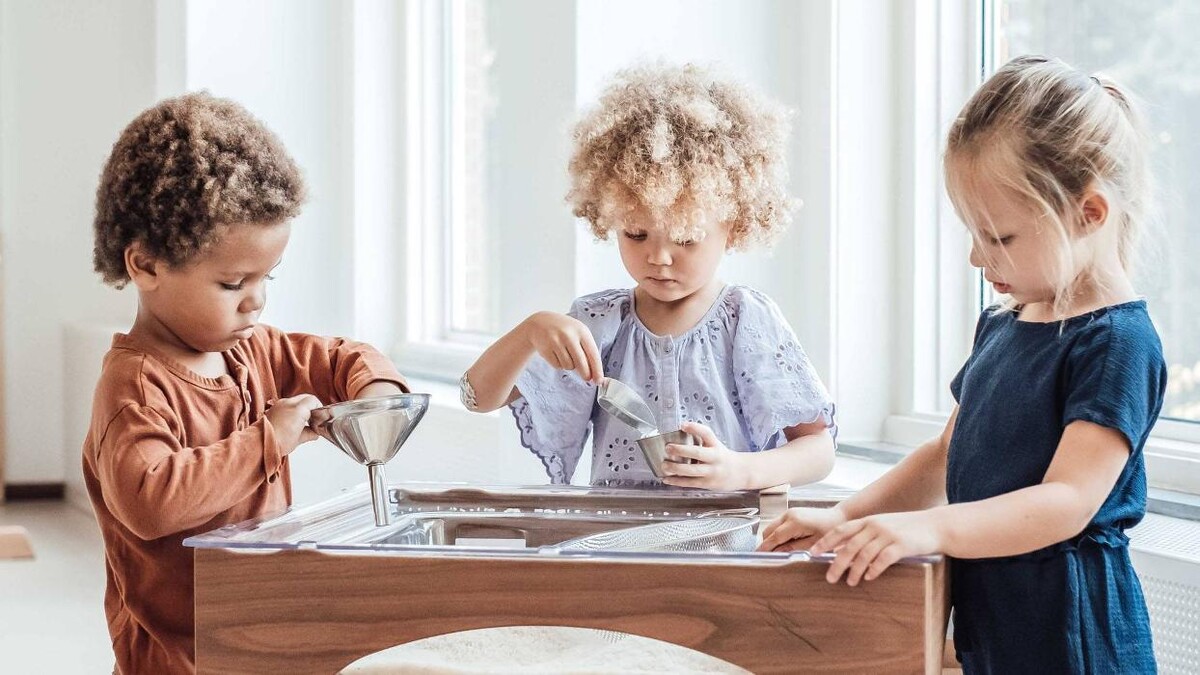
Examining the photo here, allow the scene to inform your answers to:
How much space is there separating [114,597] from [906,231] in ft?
3.55

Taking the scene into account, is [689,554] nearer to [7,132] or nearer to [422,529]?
[422,529]

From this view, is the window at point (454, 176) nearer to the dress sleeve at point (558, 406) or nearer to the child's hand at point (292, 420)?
the dress sleeve at point (558, 406)

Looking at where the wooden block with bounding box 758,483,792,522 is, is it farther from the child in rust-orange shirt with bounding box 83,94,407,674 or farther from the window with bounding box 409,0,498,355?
the window with bounding box 409,0,498,355

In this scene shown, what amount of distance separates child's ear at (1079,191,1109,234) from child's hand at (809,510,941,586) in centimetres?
26

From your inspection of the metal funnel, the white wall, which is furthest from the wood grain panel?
the white wall

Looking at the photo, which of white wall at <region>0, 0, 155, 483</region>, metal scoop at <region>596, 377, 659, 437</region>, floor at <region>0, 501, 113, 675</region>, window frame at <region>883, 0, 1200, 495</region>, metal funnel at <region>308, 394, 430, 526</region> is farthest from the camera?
white wall at <region>0, 0, 155, 483</region>

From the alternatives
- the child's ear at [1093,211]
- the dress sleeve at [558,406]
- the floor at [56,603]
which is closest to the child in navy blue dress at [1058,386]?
the child's ear at [1093,211]

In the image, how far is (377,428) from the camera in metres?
0.92

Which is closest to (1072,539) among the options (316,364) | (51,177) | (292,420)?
(292,420)

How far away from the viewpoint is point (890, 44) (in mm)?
1678

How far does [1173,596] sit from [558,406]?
562 mm

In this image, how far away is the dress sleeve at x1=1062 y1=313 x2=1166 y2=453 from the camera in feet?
2.65

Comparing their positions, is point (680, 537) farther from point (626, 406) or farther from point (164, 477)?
point (164, 477)

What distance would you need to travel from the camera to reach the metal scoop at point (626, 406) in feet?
3.33
